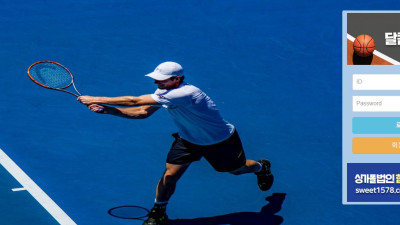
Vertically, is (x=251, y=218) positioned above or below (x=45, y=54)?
below

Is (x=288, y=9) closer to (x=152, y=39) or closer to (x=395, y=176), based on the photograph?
(x=152, y=39)

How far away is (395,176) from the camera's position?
32.2 feet

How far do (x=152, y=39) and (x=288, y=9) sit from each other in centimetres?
296

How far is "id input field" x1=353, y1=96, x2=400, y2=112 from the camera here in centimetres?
1023

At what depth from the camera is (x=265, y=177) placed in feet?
29.9

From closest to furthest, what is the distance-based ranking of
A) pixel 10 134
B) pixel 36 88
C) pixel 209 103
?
pixel 209 103
pixel 10 134
pixel 36 88

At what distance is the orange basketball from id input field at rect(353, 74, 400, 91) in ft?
6.98

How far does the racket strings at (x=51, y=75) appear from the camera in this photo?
29.5ft

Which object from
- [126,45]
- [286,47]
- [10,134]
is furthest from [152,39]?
[10,134]

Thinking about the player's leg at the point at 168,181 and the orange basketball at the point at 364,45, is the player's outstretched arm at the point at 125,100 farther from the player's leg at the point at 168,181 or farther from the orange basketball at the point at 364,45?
the orange basketball at the point at 364,45

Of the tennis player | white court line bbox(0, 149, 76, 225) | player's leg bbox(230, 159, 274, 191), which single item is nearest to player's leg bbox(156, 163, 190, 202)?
the tennis player

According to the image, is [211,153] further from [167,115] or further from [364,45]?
[364,45]

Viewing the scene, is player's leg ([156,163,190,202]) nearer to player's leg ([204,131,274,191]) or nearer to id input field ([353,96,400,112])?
player's leg ([204,131,274,191])

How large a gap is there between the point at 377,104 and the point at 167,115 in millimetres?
3204
